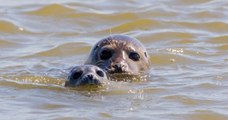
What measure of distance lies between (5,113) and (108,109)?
3.04 ft

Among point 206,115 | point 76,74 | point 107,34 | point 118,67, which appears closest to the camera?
point 206,115

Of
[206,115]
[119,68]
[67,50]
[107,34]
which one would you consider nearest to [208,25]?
[107,34]

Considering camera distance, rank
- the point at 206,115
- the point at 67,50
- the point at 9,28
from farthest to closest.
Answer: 1. the point at 9,28
2. the point at 67,50
3. the point at 206,115

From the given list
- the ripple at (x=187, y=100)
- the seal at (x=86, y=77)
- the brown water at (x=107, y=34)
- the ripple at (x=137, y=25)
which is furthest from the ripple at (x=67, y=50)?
the ripple at (x=187, y=100)

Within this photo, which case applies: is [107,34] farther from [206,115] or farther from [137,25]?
[206,115]

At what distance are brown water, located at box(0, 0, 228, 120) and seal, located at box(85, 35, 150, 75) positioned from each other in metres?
0.22

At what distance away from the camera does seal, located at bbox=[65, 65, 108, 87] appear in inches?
306

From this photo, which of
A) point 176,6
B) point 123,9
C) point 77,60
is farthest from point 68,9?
point 77,60

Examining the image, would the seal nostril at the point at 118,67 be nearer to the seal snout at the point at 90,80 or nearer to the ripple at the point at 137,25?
the seal snout at the point at 90,80

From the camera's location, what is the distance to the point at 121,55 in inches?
359

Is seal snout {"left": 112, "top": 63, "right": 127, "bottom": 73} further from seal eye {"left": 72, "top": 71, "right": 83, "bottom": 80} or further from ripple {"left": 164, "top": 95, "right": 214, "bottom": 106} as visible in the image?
ripple {"left": 164, "top": 95, "right": 214, "bottom": 106}

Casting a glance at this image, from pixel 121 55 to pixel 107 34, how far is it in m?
2.69

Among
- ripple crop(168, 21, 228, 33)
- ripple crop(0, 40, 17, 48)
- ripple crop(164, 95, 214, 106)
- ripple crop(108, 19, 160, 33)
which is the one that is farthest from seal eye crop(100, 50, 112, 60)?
ripple crop(168, 21, 228, 33)

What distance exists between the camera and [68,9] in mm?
13336
